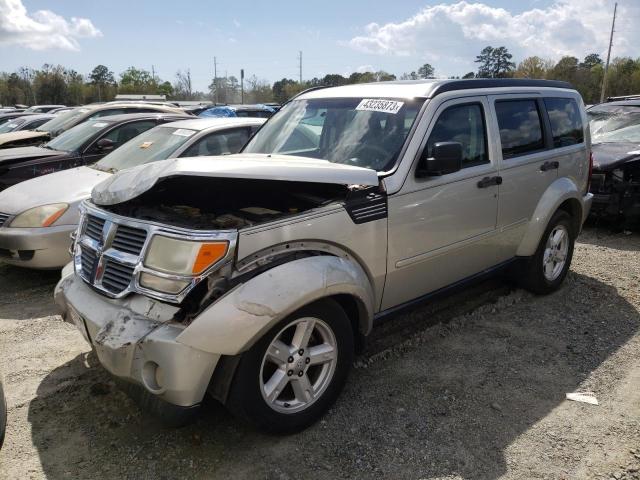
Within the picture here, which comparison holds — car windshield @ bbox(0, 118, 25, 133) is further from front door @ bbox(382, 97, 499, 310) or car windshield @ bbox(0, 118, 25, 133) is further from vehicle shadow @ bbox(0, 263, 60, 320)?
front door @ bbox(382, 97, 499, 310)

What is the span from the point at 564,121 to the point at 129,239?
166 inches

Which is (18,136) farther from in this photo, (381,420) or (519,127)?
(381,420)

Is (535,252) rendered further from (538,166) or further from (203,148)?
(203,148)

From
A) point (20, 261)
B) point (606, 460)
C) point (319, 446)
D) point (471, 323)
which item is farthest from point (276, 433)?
point (20, 261)

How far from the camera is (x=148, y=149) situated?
616 centimetres

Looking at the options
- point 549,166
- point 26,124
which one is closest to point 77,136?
point 549,166

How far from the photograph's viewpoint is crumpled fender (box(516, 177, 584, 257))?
15.4ft

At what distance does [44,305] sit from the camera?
16.2 feet

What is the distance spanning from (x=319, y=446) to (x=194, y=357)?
94 cm

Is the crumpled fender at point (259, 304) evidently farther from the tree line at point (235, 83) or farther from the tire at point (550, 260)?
the tree line at point (235, 83)

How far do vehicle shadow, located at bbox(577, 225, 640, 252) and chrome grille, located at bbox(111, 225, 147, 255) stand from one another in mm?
6273

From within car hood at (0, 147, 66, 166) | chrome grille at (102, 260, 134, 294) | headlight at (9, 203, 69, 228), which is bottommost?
headlight at (9, 203, 69, 228)

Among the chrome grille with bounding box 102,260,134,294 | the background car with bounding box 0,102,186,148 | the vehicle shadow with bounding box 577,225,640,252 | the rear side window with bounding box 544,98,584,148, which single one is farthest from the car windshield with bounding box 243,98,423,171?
the background car with bounding box 0,102,186,148

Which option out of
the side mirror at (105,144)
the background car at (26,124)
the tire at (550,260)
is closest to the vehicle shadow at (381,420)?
the tire at (550,260)
